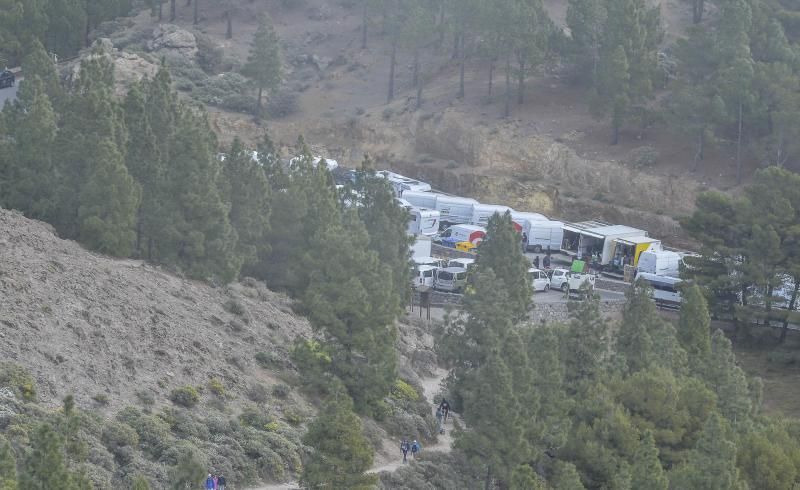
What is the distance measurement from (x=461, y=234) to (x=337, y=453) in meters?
43.8

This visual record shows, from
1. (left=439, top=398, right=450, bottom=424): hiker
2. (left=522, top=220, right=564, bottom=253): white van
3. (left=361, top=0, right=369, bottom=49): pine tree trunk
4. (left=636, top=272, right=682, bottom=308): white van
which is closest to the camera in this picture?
(left=439, top=398, right=450, bottom=424): hiker

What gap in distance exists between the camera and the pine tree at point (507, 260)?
54.0m

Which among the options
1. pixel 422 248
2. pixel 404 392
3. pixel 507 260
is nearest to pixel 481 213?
pixel 422 248

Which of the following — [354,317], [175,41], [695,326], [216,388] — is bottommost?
[695,326]

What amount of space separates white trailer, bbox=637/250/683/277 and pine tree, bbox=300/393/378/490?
40115mm

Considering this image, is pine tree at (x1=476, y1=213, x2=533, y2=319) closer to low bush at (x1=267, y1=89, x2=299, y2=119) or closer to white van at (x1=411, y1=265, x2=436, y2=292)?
white van at (x1=411, y1=265, x2=436, y2=292)

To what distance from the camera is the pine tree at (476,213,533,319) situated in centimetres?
5403

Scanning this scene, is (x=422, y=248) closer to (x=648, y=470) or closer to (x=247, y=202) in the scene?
(x=247, y=202)

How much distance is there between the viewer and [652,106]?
8906 cm

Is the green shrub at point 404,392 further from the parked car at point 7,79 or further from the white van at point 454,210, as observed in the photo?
the parked car at point 7,79

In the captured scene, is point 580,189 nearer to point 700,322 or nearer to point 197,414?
point 700,322

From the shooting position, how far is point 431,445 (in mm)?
46625

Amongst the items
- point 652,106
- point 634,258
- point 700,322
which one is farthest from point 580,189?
point 700,322

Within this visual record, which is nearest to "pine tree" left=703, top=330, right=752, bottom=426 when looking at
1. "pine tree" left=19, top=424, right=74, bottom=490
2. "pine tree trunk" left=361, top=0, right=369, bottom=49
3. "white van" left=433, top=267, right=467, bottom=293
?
"white van" left=433, top=267, right=467, bottom=293
